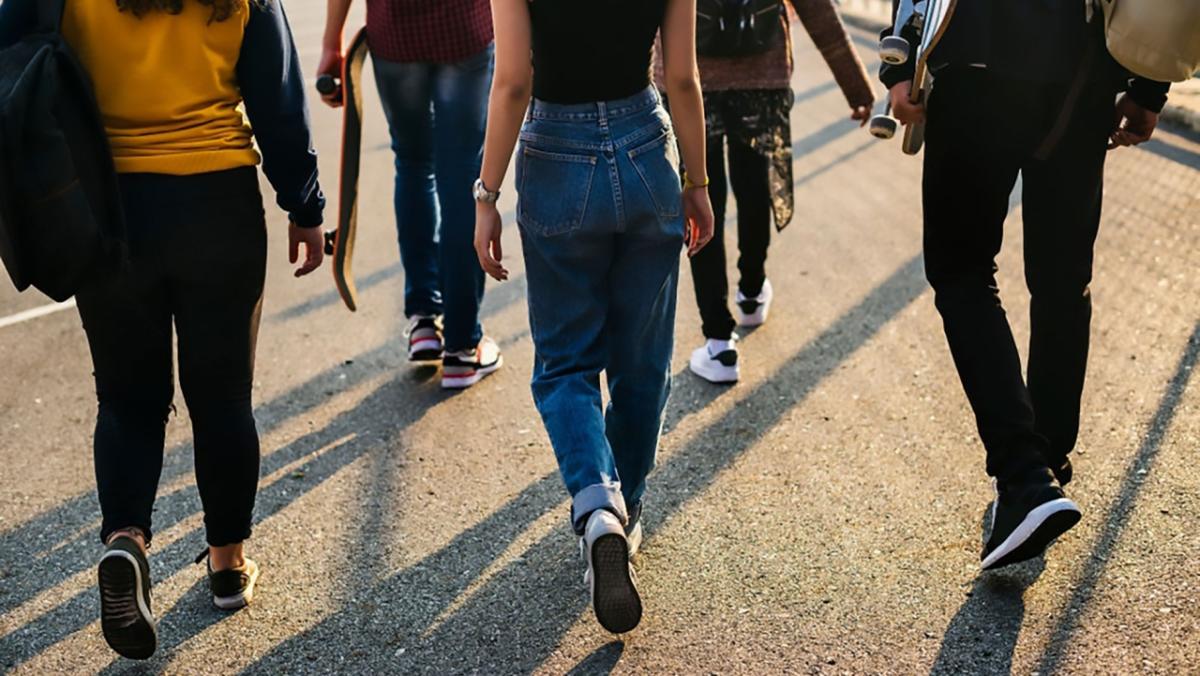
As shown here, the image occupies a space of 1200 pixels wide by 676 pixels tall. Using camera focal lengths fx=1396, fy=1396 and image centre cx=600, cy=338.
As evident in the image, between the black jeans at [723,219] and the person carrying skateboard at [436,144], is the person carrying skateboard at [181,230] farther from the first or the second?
the black jeans at [723,219]

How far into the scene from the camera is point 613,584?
3.08m

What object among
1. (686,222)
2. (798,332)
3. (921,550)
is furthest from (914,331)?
(686,222)

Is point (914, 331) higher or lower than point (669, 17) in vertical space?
lower

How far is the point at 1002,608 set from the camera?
3367 mm

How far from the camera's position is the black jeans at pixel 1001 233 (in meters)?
3.34

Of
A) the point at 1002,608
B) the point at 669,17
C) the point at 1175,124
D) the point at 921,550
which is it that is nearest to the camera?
the point at 669,17

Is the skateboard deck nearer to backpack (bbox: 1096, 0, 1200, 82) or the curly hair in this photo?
backpack (bbox: 1096, 0, 1200, 82)

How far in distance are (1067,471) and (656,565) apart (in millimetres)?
1146

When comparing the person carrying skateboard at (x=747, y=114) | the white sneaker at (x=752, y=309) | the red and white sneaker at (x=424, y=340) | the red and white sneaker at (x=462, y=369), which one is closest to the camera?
the person carrying skateboard at (x=747, y=114)

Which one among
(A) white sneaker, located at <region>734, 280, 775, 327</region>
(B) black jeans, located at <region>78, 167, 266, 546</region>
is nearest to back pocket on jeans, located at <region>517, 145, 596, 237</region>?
(B) black jeans, located at <region>78, 167, 266, 546</region>

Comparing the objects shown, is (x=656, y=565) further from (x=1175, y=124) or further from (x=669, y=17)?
(x=1175, y=124)

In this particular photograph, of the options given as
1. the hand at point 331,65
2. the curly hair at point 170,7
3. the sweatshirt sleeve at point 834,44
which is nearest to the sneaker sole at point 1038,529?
the sweatshirt sleeve at point 834,44

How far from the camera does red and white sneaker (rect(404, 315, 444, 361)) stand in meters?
5.21

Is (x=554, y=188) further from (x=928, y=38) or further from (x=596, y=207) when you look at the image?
(x=928, y=38)
